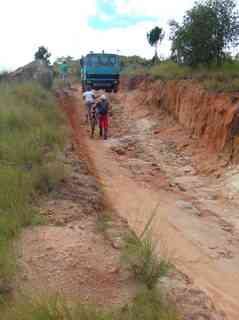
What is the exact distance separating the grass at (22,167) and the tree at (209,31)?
21.2 ft

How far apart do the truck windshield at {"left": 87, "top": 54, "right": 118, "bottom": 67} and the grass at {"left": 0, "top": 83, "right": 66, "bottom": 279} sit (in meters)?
9.79

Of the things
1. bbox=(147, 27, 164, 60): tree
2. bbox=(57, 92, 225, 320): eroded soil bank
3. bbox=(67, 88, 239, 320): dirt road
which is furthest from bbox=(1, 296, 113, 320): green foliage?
bbox=(147, 27, 164, 60): tree

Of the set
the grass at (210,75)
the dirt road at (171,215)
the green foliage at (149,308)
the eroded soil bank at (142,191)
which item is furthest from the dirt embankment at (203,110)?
the green foliage at (149,308)

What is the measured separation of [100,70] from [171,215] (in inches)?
659

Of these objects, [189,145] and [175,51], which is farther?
[175,51]

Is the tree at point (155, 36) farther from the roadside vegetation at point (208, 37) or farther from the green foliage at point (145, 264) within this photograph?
the green foliage at point (145, 264)

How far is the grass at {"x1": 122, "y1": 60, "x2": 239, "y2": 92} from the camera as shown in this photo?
1321 centimetres

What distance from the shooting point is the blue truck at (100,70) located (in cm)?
2364

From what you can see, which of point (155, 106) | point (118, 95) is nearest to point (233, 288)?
point (155, 106)

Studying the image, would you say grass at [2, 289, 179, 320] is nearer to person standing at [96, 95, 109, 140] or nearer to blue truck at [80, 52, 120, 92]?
person standing at [96, 95, 109, 140]

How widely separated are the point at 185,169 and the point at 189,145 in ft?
6.47

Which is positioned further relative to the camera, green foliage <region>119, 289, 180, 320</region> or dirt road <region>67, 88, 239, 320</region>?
dirt road <region>67, 88, 239, 320</region>

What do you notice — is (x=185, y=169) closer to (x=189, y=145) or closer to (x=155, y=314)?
(x=189, y=145)

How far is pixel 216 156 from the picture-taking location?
37.4 feet
